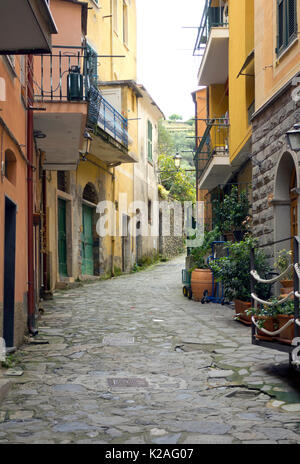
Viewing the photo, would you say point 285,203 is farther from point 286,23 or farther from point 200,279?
point 200,279

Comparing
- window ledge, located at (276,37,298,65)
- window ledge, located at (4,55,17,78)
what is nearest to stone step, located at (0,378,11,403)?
window ledge, located at (4,55,17,78)

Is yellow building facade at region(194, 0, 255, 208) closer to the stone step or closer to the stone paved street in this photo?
the stone paved street

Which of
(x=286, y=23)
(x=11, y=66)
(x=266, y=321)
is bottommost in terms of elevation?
(x=266, y=321)

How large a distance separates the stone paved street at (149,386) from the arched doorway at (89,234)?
811 cm

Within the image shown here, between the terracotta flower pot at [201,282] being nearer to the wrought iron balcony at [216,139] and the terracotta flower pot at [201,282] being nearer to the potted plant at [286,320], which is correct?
the wrought iron balcony at [216,139]

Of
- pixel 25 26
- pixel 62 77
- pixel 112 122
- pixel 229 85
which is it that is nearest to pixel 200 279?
pixel 229 85

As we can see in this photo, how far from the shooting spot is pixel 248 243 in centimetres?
960

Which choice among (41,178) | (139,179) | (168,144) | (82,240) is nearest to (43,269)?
(41,178)

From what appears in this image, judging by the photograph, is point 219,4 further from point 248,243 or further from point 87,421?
point 87,421

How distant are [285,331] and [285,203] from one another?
Result: 133 inches

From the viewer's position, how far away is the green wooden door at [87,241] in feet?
59.2

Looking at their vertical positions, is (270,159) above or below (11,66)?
below

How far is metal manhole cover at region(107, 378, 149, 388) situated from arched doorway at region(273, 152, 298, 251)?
3912mm

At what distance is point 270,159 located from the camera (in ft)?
29.4
